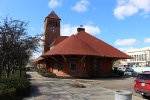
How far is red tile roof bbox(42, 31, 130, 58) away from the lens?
3969 centimetres

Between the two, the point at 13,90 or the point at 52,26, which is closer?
the point at 13,90

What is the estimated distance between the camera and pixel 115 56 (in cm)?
4353

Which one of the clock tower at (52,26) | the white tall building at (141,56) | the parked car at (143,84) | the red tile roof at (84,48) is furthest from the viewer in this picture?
the white tall building at (141,56)

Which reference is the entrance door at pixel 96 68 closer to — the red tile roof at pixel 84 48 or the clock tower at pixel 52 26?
the red tile roof at pixel 84 48

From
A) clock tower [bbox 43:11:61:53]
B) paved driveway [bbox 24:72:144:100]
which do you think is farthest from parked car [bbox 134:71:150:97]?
clock tower [bbox 43:11:61:53]

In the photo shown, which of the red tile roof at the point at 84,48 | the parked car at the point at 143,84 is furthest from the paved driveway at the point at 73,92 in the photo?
the red tile roof at the point at 84,48

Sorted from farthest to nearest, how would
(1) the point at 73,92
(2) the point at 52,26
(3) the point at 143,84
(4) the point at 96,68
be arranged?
1. (2) the point at 52,26
2. (4) the point at 96,68
3. (1) the point at 73,92
4. (3) the point at 143,84

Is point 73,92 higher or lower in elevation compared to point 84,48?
lower

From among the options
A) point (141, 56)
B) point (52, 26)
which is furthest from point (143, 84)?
point (141, 56)

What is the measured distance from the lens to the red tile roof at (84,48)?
39.7 meters

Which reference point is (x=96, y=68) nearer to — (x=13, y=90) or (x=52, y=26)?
(x=13, y=90)

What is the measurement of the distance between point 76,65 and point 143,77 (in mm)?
23726

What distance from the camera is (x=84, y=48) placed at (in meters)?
40.7

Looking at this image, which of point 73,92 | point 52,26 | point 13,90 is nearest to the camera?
point 13,90
